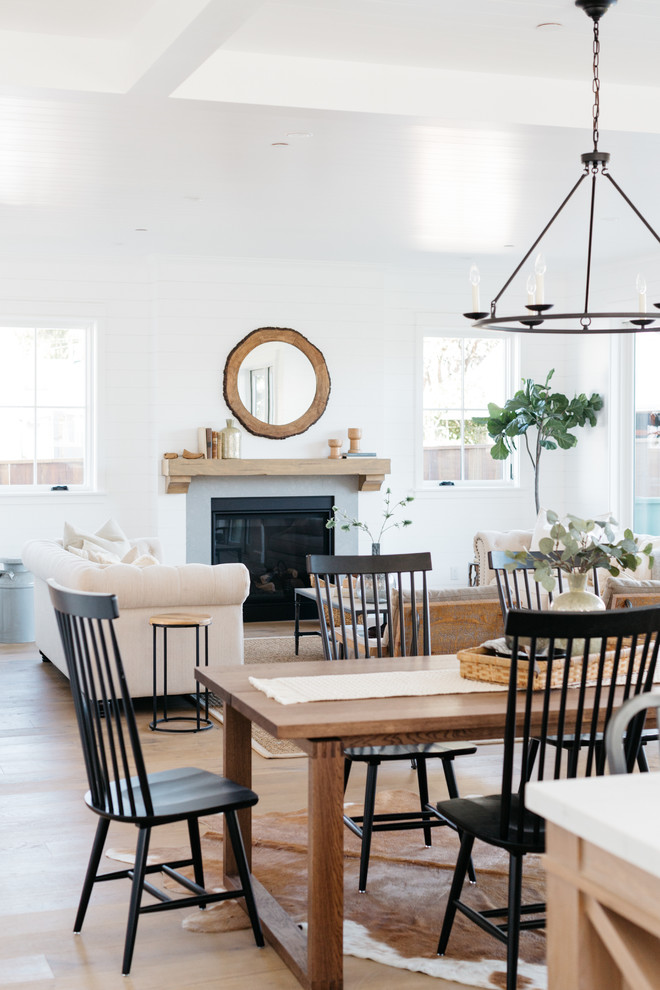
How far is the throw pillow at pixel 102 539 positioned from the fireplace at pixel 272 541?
175 cm

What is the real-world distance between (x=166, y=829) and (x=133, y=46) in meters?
3.19

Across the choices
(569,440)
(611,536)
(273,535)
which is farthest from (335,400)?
(611,536)

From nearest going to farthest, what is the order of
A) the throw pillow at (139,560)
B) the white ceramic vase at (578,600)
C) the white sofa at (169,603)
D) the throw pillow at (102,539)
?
the white ceramic vase at (578,600) → the white sofa at (169,603) → the throw pillow at (139,560) → the throw pillow at (102,539)

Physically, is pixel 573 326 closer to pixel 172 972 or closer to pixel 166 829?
pixel 166 829

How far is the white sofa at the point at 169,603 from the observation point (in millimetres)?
5648

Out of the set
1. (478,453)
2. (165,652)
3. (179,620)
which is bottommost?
(165,652)

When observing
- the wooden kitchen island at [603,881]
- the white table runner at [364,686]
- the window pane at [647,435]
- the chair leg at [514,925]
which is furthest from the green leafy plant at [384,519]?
the wooden kitchen island at [603,881]

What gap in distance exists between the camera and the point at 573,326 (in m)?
9.67

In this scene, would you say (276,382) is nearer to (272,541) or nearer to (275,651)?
(272,541)

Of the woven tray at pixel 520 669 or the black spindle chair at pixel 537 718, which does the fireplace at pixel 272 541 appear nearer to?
the woven tray at pixel 520 669

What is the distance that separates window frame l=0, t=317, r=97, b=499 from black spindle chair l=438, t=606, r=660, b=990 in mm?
6396

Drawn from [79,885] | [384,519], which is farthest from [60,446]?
[79,885]

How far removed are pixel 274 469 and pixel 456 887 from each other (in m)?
6.18

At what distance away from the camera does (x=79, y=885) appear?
3.45 m
